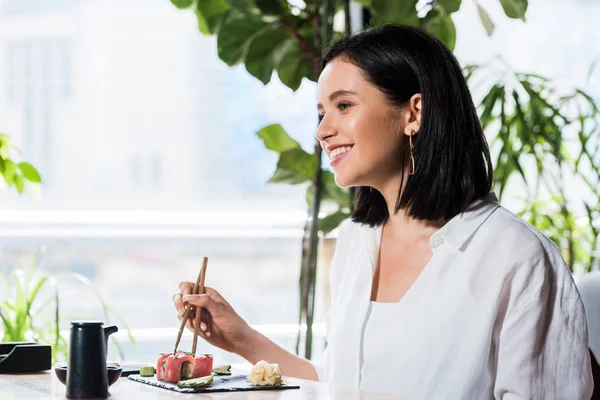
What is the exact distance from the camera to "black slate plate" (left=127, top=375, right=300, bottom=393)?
4.66 feet

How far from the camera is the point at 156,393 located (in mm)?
1417

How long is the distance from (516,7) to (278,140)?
2.88 feet

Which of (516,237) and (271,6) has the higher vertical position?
(271,6)

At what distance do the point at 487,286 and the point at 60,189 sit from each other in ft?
6.49

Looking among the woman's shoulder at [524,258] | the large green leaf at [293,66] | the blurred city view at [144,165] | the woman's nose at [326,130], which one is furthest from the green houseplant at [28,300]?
the woman's shoulder at [524,258]

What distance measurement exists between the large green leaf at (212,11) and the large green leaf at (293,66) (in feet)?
0.81

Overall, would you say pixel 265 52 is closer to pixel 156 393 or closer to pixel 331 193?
pixel 331 193

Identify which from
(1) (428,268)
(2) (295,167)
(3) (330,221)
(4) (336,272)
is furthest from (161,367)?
(3) (330,221)

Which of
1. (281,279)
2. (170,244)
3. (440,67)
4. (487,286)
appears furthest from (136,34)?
(487,286)

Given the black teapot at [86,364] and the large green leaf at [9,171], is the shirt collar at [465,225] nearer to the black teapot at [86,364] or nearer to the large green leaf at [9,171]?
the black teapot at [86,364]

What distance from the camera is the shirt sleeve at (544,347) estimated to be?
5.46ft

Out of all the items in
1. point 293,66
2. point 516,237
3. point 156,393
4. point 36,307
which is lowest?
point 36,307

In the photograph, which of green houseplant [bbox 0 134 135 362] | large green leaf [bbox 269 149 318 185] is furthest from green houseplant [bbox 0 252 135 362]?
large green leaf [bbox 269 149 318 185]

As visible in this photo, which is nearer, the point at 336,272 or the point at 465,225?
the point at 465,225
